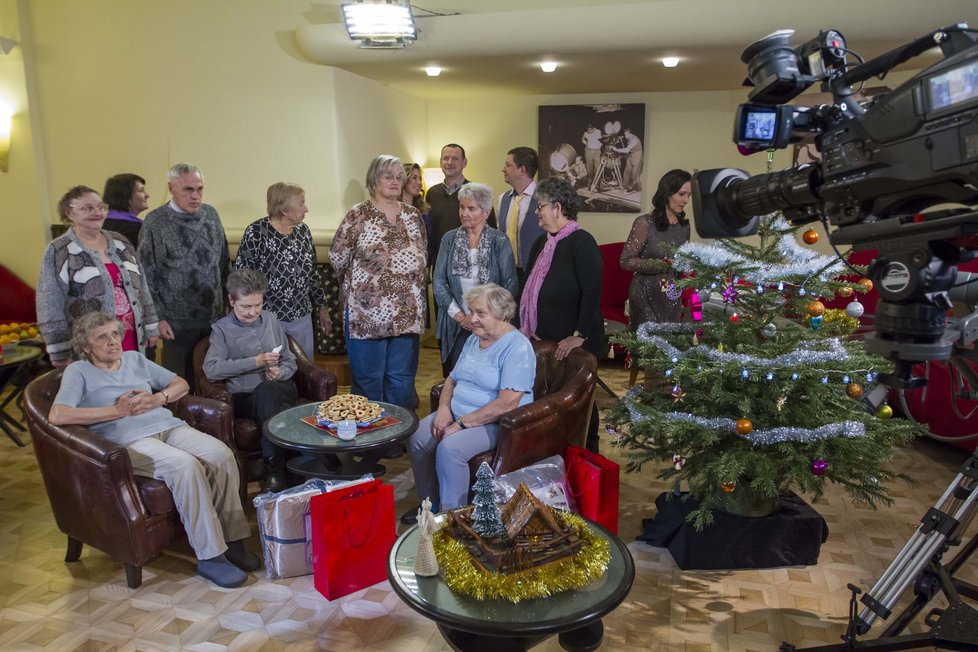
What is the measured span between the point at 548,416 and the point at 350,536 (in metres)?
0.87

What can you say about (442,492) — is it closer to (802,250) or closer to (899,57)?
(802,250)

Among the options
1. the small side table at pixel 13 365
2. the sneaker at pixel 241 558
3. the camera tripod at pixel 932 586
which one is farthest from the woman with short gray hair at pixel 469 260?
the small side table at pixel 13 365

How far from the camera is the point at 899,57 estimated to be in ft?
4.09

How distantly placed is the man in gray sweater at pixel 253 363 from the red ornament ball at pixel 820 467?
2.15 metres

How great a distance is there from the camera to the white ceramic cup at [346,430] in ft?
8.83

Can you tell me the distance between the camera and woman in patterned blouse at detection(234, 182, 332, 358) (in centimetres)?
353

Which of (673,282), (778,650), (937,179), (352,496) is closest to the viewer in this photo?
(937,179)

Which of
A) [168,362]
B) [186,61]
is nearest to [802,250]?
[168,362]

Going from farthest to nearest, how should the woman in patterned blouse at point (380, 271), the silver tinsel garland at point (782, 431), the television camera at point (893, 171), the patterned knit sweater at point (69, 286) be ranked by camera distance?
the woman in patterned blouse at point (380, 271), the patterned knit sweater at point (69, 286), the silver tinsel garland at point (782, 431), the television camera at point (893, 171)

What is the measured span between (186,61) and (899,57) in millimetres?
5084

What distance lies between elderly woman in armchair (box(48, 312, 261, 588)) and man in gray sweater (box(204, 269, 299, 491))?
15.6 inches

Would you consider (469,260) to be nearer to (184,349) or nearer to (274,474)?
(274,474)

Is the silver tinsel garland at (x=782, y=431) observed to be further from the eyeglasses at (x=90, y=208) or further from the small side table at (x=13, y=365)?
the small side table at (x=13, y=365)

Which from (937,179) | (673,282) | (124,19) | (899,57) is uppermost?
(124,19)
